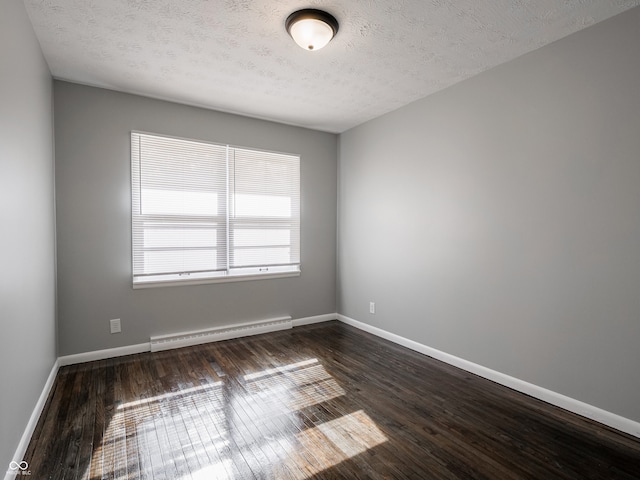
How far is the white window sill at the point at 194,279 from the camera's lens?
3529 millimetres

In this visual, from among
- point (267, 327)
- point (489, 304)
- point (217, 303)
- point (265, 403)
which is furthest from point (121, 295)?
point (489, 304)

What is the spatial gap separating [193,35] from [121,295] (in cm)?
254

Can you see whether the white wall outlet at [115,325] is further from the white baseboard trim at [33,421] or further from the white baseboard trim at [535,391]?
the white baseboard trim at [535,391]

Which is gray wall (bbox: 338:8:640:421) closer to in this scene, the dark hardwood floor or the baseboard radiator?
the dark hardwood floor

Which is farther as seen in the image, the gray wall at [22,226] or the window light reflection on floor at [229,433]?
the window light reflection on floor at [229,433]

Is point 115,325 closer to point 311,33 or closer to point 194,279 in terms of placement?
point 194,279

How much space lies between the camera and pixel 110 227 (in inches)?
132

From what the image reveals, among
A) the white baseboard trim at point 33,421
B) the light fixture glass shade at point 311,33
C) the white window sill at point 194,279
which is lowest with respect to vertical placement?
the white baseboard trim at point 33,421

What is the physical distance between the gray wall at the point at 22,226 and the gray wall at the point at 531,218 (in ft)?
10.7

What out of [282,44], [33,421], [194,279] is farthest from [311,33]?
[33,421]

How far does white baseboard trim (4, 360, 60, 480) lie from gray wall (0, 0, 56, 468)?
58mm

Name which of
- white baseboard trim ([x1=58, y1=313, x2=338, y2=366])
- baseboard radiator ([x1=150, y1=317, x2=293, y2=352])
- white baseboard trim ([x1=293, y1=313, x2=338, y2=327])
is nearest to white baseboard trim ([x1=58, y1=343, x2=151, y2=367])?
white baseboard trim ([x1=58, y1=313, x2=338, y2=366])

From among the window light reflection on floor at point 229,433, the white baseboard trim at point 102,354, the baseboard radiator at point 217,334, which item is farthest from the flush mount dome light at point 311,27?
the white baseboard trim at point 102,354

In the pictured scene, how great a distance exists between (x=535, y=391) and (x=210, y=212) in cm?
356
